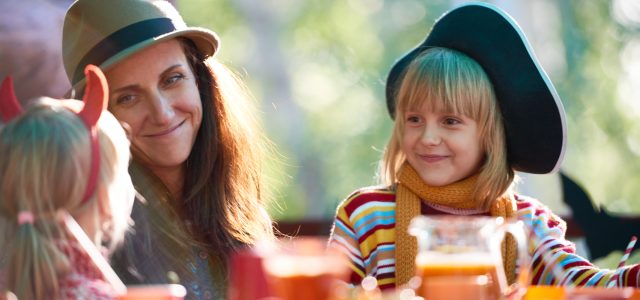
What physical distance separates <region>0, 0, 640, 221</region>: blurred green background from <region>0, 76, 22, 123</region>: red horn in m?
11.7

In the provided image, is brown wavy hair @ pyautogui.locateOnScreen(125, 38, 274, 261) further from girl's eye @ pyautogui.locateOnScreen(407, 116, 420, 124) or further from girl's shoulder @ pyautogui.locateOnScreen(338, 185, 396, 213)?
girl's eye @ pyautogui.locateOnScreen(407, 116, 420, 124)

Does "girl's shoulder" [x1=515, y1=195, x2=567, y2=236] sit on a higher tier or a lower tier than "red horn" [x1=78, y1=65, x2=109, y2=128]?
lower

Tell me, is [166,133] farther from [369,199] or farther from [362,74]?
[362,74]

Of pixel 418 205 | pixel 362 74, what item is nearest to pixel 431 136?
pixel 418 205

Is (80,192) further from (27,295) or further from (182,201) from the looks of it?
(182,201)

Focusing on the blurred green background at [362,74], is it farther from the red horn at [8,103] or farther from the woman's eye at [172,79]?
the red horn at [8,103]

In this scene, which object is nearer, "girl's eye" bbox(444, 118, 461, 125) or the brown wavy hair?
the brown wavy hair


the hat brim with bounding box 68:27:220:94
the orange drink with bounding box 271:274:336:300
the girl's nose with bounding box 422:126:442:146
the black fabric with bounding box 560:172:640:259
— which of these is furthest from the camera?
the black fabric with bounding box 560:172:640:259

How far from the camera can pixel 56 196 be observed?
159cm

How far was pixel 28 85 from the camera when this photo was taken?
3.60 metres

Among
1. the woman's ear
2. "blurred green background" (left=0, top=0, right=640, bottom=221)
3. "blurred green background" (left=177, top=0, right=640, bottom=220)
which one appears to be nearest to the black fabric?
the woman's ear

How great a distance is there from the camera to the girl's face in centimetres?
268

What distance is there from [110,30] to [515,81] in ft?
3.44

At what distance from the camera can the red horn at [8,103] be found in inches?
66.7
